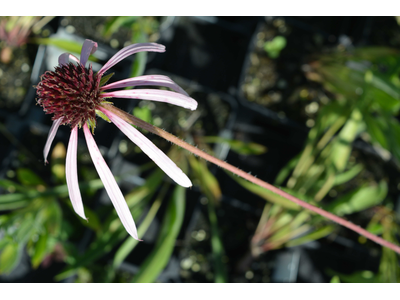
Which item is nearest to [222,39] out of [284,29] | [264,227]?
[284,29]

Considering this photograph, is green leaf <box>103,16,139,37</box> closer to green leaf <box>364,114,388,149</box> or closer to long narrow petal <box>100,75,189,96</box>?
long narrow petal <box>100,75,189,96</box>

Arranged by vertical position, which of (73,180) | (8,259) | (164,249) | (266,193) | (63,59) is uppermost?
(63,59)

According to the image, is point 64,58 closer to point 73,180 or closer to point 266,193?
point 73,180

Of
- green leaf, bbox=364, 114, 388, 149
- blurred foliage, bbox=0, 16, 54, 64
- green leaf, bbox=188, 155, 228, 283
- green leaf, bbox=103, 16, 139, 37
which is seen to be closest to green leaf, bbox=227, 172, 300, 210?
green leaf, bbox=188, 155, 228, 283

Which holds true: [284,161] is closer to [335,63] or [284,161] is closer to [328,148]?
[328,148]

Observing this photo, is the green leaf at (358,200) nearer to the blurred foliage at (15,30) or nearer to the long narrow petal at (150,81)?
the long narrow petal at (150,81)

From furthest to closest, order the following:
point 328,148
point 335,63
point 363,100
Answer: point 335,63, point 328,148, point 363,100

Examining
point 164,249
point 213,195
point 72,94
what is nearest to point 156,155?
point 72,94
